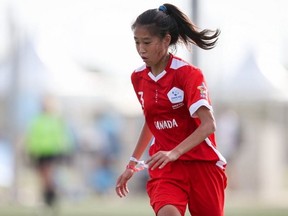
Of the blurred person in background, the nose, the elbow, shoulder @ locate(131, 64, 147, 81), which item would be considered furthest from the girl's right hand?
the blurred person in background

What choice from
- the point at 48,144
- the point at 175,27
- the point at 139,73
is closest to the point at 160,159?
the point at 139,73

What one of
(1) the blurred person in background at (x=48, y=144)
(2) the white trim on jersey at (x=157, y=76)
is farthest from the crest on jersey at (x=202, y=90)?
(1) the blurred person in background at (x=48, y=144)

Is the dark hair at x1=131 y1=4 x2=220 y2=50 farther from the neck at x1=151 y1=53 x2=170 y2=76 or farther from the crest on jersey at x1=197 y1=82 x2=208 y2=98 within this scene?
the crest on jersey at x1=197 y1=82 x2=208 y2=98

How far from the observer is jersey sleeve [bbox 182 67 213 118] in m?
7.17

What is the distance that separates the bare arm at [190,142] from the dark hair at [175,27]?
61cm

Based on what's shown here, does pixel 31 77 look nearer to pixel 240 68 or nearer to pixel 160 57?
A: pixel 240 68

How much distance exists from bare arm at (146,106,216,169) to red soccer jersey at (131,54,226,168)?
0.19 feet

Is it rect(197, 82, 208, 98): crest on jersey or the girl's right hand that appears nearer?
rect(197, 82, 208, 98): crest on jersey

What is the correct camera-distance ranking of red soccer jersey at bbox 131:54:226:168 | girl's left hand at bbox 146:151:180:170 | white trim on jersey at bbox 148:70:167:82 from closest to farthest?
girl's left hand at bbox 146:151:180:170
red soccer jersey at bbox 131:54:226:168
white trim on jersey at bbox 148:70:167:82

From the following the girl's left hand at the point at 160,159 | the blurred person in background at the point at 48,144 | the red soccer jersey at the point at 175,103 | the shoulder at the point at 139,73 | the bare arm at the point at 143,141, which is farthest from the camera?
the blurred person in background at the point at 48,144

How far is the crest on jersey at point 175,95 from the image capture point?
731 cm

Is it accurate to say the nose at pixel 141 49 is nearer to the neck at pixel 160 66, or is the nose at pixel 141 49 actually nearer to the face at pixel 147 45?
the face at pixel 147 45

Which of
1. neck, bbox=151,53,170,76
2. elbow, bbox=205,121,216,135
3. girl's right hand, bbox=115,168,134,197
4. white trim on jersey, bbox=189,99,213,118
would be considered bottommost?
girl's right hand, bbox=115,168,134,197

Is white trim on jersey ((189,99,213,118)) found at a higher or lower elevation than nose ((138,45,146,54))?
lower
